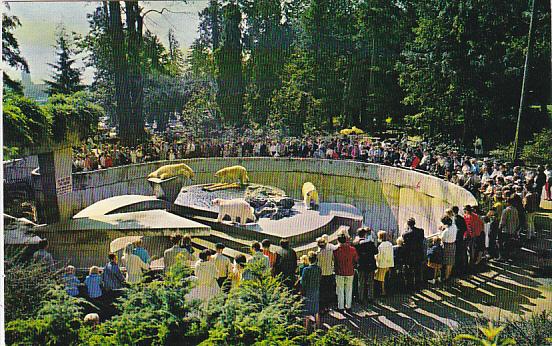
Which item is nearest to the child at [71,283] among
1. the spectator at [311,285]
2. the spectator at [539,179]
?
the spectator at [311,285]

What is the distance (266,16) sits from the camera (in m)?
11.0

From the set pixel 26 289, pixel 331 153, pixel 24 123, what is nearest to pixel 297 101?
pixel 331 153

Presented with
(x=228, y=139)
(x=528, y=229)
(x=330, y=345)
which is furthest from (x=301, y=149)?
(x=330, y=345)

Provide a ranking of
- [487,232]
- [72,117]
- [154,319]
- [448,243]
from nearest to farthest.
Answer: [154,319] → [448,243] → [487,232] → [72,117]

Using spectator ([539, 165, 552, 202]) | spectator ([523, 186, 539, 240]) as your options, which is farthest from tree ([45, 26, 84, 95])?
spectator ([539, 165, 552, 202])

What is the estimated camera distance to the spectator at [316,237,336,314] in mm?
6504

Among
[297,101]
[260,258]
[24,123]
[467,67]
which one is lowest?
[260,258]

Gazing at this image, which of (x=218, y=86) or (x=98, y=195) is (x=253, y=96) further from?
(x=98, y=195)

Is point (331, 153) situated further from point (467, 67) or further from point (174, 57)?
point (467, 67)

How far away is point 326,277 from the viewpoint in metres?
6.60

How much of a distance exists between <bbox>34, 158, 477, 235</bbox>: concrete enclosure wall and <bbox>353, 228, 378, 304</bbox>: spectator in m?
5.07

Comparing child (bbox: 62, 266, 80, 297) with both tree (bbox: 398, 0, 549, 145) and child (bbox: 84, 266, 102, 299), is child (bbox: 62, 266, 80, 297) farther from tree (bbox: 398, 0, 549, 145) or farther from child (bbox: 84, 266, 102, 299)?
tree (bbox: 398, 0, 549, 145)

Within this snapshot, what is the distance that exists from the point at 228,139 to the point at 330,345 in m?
8.74

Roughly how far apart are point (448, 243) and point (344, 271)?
164cm
